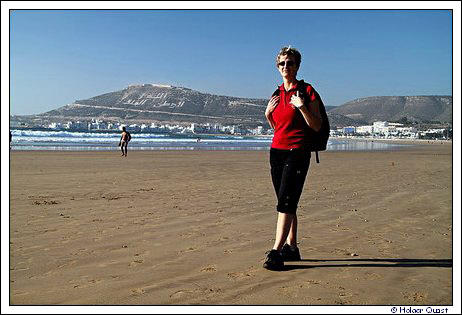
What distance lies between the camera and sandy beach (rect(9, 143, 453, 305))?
3.05 metres

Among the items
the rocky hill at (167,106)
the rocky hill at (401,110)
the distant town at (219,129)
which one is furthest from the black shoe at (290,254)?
the rocky hill at (401,110)

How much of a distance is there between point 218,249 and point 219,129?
359 ft

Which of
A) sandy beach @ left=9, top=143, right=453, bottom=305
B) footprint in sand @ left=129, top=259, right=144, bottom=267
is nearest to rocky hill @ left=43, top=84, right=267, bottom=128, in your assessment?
sandy beach @ left=9, top=143, right=453, bottom=305

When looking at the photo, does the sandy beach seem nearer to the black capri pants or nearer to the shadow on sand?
the shadow on sand

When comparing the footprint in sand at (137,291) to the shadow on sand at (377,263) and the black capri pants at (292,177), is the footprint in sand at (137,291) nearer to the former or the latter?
the shadow on sand at (377,263)

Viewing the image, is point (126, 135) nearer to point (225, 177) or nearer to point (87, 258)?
point (225, 177)

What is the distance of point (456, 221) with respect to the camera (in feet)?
11.6

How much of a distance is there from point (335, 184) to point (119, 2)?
664 cm

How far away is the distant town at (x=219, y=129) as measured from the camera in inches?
3499

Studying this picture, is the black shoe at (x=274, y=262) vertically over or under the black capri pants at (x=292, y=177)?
under

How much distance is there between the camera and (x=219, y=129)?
113 m

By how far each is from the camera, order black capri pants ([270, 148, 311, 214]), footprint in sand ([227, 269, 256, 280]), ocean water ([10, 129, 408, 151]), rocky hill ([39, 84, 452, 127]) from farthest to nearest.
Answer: rocky hill ([39, 84, 452, 127]), ocean water ([10, 129, 408, 151]), black capri pants ([270, 148, 311, 214]), footprint in sand ([227, 269, 256, 280])

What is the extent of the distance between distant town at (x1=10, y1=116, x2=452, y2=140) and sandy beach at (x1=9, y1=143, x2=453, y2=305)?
7297cm

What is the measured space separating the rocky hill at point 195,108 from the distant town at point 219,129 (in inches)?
401
